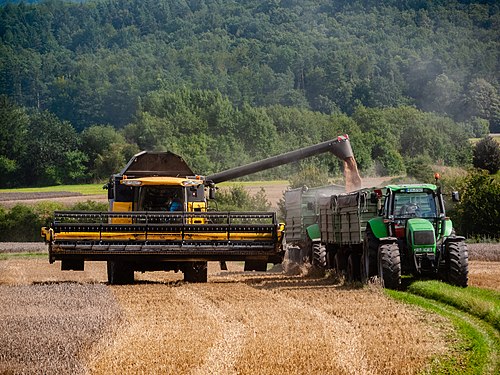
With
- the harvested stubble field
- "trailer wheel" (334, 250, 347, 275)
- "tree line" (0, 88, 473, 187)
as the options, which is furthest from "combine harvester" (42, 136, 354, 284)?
"tree line" (0, 88, 473, 187)

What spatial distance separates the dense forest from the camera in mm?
→ 97938

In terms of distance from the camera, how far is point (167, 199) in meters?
24.8

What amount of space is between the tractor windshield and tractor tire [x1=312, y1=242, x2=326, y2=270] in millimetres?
6892

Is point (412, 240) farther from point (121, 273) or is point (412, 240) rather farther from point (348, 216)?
point (121, 273)

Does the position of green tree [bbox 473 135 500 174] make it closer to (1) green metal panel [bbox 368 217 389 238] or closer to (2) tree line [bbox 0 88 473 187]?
(2) tree line [bbox 0 88 473 187]

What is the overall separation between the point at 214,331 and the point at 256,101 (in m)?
149

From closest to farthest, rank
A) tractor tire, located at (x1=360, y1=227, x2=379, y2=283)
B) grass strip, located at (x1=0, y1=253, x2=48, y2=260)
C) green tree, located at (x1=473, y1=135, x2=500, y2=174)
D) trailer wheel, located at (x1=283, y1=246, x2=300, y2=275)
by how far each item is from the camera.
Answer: tractor tire, located at (x1=360, y1=227, x2=379, y2=283) → trailer wheel, located at (x1=283, y1=246, x2=300, y2=275) → grass strip, located at (x1=0, y1=253, x2=48, y2=260) → green tree, located at (x1=473, y1=135, x2=500, y2=174)

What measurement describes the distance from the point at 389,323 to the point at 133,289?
8086 mm

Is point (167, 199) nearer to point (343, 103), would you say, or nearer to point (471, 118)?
point (471, 118)

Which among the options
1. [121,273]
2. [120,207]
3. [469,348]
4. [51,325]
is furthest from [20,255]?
[469,348]

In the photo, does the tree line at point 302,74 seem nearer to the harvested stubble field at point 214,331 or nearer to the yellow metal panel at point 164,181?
the yellow metal panel at point 164,181

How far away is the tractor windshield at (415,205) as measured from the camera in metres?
21.0

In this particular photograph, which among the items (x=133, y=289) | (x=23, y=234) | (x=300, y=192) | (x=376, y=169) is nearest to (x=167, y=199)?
(x=133, y=289)

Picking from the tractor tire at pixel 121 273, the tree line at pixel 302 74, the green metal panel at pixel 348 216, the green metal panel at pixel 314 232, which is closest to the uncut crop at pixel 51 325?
the tractor tire at pixel 121 273
